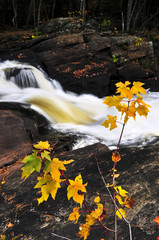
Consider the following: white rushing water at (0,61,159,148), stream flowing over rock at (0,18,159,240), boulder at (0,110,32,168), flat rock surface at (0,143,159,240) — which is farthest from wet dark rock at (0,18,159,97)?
flat rock surface at (0,143,159,240)

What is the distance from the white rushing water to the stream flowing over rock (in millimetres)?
452

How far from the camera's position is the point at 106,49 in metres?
9.92

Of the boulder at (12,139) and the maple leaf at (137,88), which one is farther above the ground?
the maple leaf at (137,88)

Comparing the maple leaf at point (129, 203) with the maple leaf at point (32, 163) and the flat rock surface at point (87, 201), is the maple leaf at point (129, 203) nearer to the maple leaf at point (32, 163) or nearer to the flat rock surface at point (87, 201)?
the flat rock surface at point (87, 201)

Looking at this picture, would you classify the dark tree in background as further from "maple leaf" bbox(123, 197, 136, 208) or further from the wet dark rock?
"maple leaf" bbox(123, 197, 136, 208)

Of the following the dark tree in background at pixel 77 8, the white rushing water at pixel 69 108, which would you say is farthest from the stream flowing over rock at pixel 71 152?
the dark tree in background at pixel 77 8

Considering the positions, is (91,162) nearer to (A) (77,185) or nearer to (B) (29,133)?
(A) (77,185)

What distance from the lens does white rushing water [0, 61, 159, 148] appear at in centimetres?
534

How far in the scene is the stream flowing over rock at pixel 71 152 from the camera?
5.11ft

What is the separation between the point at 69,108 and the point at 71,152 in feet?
12.4

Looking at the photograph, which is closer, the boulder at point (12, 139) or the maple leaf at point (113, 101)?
the maple leaf at point (113, 101)

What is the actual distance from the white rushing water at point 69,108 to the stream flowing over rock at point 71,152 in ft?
1.48

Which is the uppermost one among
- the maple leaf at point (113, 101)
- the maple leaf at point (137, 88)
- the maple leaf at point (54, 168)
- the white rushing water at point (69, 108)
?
the maple leaf at point (137, 88)

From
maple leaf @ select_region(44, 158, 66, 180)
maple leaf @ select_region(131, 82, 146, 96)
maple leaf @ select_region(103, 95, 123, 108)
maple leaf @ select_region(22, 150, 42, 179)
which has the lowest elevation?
maple leaf @ select_region(44, 158, 66, 180)
